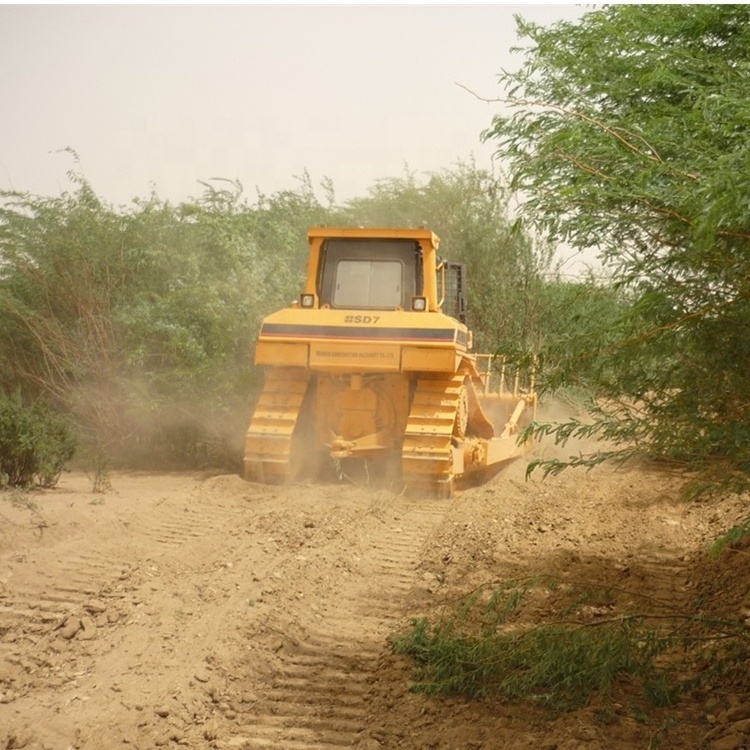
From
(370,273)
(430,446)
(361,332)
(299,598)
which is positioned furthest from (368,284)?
(299,598)

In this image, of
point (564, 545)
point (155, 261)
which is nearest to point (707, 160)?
point (564, 545)

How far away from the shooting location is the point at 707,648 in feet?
14.3

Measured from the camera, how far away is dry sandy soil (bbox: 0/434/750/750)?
14.0ft

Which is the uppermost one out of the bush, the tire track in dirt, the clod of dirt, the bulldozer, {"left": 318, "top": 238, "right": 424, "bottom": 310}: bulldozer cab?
{"left": 318, "top": 238, "right": 424, "bottom": 310}: bulldozer cab

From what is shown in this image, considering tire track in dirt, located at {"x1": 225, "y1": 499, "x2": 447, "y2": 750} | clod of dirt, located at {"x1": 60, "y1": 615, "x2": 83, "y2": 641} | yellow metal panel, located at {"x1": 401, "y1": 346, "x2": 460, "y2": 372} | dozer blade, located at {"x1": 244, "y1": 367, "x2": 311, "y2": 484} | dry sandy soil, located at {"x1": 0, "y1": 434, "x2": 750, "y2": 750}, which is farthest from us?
dozer blade, located at {"x1": 244, "y1": 367, "x2": 311, "y2": 484}

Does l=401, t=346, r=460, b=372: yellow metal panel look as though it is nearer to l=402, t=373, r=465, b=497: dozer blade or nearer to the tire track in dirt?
l=402, t=373, r=465, b=497: dozer blade

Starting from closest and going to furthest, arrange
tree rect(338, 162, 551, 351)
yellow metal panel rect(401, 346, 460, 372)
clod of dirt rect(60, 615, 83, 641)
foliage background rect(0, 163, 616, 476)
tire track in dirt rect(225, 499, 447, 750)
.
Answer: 1. tire track in dirt rect(225, 499, 447, 750)
2. clod of dirt rect(60, 615, 83, 641)
3. yellow metal panel rect(401, 346, 460, 372)
4. foliage background rect(0, 163, 616, 476)
5. tree rect(338, 162, 551, 351)

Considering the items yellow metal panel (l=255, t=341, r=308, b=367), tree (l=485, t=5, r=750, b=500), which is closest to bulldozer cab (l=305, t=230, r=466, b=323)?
yellow metal panel (l=255, t=341, r=308, b=367)

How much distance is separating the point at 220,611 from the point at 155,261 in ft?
26.1

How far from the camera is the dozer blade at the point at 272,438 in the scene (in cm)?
1003

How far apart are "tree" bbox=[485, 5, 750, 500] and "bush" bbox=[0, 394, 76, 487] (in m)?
6.37

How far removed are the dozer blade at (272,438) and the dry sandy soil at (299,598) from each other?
23cm

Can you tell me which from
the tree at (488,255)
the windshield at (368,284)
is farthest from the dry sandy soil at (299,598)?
the tree at (488,255)

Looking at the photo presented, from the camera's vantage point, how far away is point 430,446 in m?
9.66
